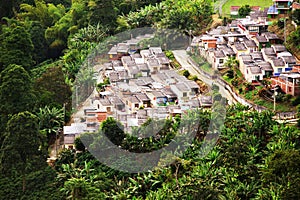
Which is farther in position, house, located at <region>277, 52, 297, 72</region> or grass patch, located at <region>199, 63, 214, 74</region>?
grass patch, located at <region>199, 63, 214, 74</region>

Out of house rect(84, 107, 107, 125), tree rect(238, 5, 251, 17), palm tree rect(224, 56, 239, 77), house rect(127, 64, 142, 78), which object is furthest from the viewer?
tree rect(238, 5, 251, 17)

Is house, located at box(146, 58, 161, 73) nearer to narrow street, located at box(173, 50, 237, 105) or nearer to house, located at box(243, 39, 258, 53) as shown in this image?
narrow street, located at box(173, 50, 237, 105)

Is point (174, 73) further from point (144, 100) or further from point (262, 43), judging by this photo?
point (262, 43)

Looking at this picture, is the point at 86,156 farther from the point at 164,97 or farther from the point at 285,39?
the point at 285,39

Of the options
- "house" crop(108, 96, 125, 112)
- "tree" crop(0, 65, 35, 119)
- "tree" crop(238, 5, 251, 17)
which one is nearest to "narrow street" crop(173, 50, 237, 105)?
"tree" crop(238, 5, 251, 17)

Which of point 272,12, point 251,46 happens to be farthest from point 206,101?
point 272,12

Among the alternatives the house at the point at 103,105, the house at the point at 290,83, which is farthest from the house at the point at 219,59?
the house at the point at 103,105

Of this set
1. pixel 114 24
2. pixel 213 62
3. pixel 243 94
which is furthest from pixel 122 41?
pixel 243 94
